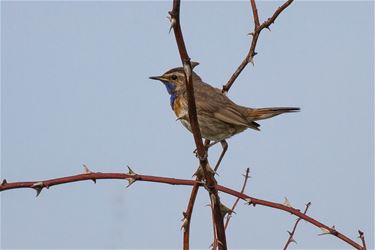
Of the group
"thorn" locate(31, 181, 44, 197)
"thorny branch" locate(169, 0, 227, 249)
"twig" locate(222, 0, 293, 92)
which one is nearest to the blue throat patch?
"twig" locate(222, 0, 293, 92)

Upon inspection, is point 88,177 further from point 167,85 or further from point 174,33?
point 167,85

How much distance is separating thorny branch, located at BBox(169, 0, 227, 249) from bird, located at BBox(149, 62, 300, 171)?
11.8ft

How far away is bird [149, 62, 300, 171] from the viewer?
827 cm

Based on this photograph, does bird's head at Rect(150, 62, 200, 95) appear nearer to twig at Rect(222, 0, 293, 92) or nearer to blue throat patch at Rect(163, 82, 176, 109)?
blue throat patch at Rect(163, 82, 176, 109)

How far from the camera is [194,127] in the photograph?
3850 mm

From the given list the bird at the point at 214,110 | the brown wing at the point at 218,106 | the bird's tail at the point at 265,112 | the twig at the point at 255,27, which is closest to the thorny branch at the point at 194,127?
the twig at the point at 255,27

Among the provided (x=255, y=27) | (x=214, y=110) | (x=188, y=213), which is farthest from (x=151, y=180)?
(x=214, y=110)

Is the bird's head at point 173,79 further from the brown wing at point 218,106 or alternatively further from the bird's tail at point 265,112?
the bird's tail at point 265,112

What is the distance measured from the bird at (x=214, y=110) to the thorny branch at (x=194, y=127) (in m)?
3.59

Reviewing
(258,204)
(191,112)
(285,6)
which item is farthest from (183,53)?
(285,6)

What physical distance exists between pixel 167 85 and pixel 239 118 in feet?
3.83

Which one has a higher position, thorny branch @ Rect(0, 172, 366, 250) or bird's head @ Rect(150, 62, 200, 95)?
bird's head @ Rect(150, 62, 200, 95)

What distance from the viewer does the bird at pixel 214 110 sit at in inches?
325

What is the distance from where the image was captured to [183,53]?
3436mm
